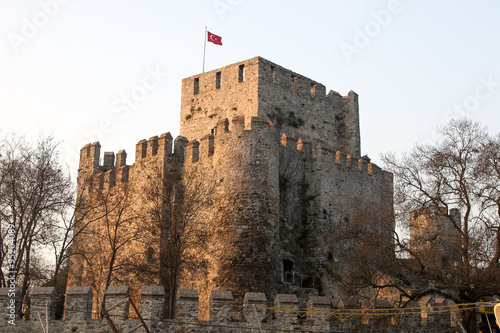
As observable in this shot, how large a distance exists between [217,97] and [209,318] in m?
18.9

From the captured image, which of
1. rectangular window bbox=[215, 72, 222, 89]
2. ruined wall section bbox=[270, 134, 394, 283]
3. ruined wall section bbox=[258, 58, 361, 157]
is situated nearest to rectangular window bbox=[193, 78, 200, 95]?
rectangular window bbox=[215, 72, 222, 89]

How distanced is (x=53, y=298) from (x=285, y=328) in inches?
303

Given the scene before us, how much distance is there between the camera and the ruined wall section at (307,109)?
128 feet

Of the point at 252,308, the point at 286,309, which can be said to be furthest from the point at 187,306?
the point at 286,309

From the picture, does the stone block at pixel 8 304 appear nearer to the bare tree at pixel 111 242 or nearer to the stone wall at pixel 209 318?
the stone wall at pixel 209 318

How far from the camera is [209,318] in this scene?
23.6 meters

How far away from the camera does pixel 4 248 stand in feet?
99.2

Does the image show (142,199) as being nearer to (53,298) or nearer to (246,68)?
(246,68)

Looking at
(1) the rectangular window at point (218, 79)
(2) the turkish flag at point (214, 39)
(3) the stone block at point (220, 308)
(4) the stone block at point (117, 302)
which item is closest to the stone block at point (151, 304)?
(4) the stone block at point (117, 302)

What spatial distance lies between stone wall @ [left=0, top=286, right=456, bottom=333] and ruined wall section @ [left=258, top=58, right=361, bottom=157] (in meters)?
15.9

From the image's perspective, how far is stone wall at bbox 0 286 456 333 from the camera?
73.6 feet

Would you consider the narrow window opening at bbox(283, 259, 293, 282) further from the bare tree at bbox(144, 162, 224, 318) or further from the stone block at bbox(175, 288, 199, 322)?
the stone block at bbox(175, 288, 199, 322)

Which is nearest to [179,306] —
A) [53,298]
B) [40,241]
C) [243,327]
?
[243,327]

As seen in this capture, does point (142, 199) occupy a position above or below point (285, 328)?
above
